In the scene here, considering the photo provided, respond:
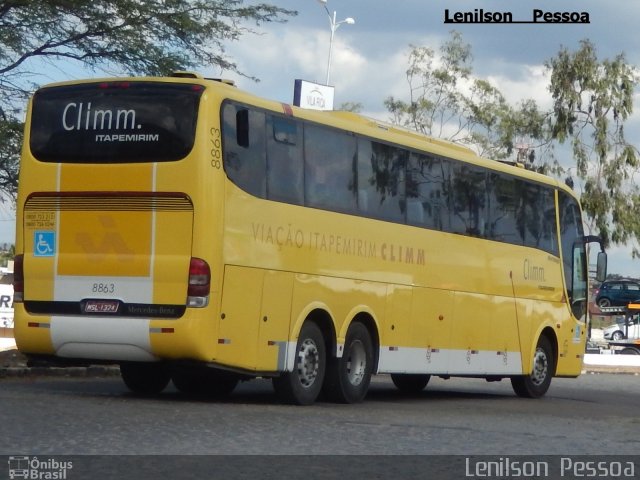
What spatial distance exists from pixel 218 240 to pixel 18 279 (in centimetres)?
254

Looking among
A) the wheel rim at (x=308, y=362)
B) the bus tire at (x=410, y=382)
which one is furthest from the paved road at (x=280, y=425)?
the bus tire at (x=410, y=382)

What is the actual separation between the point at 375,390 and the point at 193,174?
9054mm

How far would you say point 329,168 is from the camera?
1744 centimetres

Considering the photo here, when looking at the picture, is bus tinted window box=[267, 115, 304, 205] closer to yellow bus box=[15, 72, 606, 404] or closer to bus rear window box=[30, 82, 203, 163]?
yellow bus box=[15, 72, 606, 404]

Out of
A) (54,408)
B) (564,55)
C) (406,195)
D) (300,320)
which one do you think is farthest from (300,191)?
(564,55)

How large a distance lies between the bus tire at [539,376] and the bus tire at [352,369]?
5.34 m

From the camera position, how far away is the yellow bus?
1529cm

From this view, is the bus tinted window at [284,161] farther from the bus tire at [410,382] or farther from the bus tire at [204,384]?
the bus tire at [410,382]

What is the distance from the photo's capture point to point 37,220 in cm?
1598

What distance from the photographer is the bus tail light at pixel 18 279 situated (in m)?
16.0

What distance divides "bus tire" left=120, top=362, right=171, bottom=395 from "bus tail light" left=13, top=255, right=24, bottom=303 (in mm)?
2409

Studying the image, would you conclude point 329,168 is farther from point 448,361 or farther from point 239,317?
point 448,361
